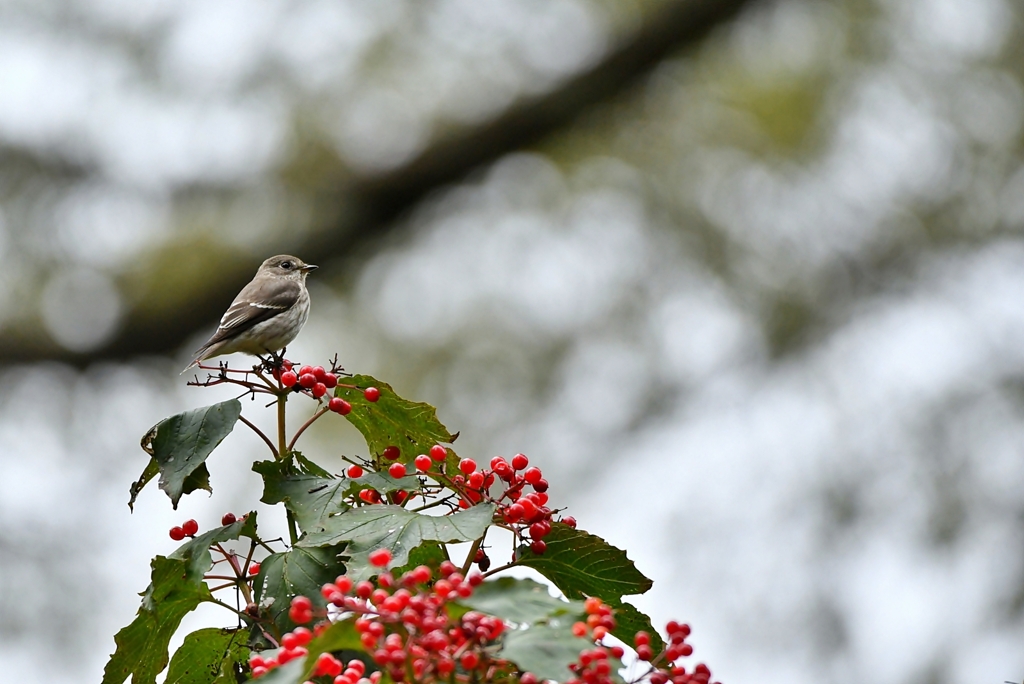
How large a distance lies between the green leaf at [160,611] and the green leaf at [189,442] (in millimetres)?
101

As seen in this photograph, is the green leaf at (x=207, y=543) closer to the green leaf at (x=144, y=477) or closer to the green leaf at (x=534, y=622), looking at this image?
Result: the green leaf at (x=144, y=477)

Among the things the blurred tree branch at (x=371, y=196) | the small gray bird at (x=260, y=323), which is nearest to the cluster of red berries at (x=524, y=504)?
the small gray bird at (x=260, y=323)

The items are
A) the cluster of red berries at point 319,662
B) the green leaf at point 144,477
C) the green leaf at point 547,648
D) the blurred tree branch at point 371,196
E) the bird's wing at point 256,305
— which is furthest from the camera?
the blurred tree branch at point 371,196

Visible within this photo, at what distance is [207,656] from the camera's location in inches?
67.4

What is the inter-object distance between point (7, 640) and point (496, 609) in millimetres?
7475

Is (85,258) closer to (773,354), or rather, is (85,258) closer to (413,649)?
(773,354)

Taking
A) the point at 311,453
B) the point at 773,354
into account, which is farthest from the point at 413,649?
the point at 773,354

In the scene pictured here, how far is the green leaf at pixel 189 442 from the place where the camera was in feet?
5.62

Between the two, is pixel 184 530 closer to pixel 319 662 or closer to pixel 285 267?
pixel 319 662

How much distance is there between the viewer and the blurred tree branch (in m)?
7.50

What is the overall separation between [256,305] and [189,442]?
2031 mm

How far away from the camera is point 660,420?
315 inches

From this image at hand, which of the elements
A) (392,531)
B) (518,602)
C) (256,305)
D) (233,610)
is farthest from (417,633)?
(256,305)

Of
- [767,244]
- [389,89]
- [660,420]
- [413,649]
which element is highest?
[389,89]
